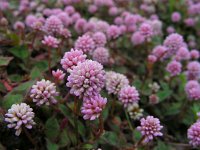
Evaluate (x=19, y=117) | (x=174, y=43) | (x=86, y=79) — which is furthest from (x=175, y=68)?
(x=19, y=117)

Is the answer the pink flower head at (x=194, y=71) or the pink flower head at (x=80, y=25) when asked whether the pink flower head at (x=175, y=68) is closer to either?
the pink flower head at (x=194, y=71)

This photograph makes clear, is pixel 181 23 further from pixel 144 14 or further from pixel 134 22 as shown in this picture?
pixel 134 22

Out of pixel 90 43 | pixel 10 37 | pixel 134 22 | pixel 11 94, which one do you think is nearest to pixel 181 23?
pixel 134 22

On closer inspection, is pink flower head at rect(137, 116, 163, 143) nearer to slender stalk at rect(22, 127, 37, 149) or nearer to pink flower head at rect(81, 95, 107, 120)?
pink flower head at rect(81, 95, 107, 120)

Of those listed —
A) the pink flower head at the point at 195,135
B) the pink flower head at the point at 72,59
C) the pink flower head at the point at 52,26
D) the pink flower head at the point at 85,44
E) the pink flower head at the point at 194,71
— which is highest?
the pink flower head at the point at 52,26

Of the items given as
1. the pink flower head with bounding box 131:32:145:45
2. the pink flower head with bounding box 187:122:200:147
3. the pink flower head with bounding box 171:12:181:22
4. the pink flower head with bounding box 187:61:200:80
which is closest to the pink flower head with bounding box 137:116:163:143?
the pink flower head with bounding box 187:122:200:147

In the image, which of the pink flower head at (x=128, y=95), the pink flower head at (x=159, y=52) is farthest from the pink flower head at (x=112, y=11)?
the pink flower head at (x=128, y=95)
